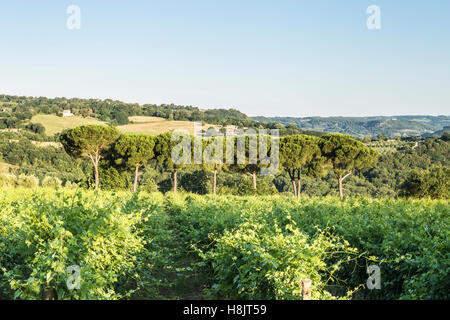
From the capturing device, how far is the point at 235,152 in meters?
34.8

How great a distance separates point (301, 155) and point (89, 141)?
18.4 meters

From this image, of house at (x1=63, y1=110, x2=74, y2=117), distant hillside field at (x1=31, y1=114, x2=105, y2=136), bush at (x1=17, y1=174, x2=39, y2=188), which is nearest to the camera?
bush at (x1=17, y1=174, x2=39, y2=188)

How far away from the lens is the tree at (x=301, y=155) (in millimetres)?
33844

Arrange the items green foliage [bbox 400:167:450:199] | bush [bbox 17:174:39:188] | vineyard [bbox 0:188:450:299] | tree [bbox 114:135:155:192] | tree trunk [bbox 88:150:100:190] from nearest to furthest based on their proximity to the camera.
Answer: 1. vineyard [bbox 0:188:450:299]
2. bush [bbox 17:174:39:188]
3. green foliage [bbox 400:167:450:199]
4. tree trunk [bbox 88:150:100:190]
5. tree [bbox 114:135:155:192]

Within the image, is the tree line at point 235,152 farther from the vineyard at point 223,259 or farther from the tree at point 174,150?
the vineyard at point 223,259

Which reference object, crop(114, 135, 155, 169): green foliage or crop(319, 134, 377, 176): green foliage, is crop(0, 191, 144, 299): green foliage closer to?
crop(114, 135, 155, 169): green foliage

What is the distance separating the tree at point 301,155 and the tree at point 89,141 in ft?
51.3

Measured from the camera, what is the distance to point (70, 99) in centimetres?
10219

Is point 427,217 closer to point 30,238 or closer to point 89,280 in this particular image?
point 89,280

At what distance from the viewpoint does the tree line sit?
3388 centimetres

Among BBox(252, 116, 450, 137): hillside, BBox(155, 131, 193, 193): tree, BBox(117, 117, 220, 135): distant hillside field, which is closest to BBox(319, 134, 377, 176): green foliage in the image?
BBox(155, 131, 193, 193): tree

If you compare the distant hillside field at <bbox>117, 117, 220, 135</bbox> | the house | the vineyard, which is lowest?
the vineyard
